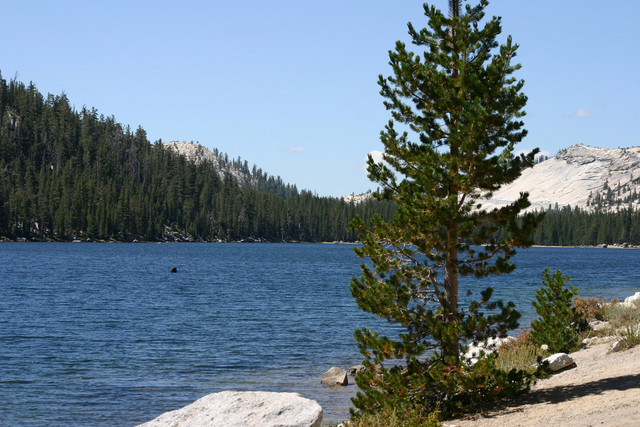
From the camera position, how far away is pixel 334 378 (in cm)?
2147

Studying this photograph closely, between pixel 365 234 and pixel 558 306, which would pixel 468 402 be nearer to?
pixel 365 234

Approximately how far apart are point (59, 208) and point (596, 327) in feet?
504

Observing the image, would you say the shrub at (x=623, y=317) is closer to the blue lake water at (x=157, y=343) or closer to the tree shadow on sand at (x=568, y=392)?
the tree shadow on sand at (x=568, y=392)

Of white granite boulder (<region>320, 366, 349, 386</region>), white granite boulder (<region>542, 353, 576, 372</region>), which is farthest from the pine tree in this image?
white granite boulder (<region>320, 366, 349, 386</region>)

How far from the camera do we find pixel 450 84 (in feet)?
47.6

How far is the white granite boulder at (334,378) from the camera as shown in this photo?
2130cm

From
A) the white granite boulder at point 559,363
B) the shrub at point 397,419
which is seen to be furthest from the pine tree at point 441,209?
the white granite boulder at point 559,363

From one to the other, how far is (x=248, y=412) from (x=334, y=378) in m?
11.0

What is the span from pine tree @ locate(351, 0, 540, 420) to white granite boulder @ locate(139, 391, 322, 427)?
266cm

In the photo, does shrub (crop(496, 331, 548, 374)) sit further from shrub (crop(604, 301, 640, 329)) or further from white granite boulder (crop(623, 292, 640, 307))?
white granite boulder (crop(623, 292, 640, 307))

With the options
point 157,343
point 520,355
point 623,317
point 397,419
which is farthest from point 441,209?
point 157,343

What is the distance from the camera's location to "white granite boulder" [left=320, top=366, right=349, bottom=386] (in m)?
21.3

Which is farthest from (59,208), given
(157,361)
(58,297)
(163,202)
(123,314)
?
(157,361)

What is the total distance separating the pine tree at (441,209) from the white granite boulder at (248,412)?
266 cm
